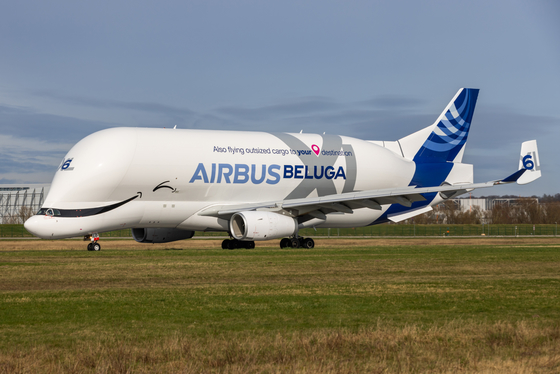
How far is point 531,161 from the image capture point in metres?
34.6

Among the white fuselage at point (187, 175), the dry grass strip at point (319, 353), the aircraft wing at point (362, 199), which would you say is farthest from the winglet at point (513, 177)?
the dry grass strip at point (319, 353)

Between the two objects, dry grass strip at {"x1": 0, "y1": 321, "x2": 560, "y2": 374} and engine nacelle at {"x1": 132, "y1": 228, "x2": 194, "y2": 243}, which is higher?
engine nacelle at {"x1": 132, "y1": 228, "x2": 194, "y2": 243}

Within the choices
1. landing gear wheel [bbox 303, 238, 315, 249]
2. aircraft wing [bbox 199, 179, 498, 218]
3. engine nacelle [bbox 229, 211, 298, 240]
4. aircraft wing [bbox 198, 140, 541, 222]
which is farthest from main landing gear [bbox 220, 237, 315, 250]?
A: engine nacelle [bbox 229, 211, 298, 240]

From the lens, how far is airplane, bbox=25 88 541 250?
30.4 metres

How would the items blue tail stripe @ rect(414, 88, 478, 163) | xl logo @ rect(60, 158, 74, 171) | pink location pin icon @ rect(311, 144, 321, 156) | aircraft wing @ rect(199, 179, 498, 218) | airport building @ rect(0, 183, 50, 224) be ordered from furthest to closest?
airport building @ rect(0, 183, 50, 224), blue tail stripe @ rect(414, 88, 478, 163), pink location pin icon @ rect(311, 144, 321, 156), aircraft wing @ rect(199, 179, 498, 218), xl logo @ rect(60, 158, 74, 171)

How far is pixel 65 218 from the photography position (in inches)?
1177

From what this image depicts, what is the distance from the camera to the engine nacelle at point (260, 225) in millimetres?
30969

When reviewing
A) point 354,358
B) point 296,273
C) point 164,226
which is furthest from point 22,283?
point 164,226

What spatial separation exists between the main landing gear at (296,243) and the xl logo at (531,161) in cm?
1197

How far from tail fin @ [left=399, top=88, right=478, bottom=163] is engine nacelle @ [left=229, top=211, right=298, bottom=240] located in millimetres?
11763

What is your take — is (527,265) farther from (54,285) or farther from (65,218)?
(65,218)

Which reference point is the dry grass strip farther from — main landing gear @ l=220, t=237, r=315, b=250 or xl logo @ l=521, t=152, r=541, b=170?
xl logo @ l=521, t=152, r=541, b=170

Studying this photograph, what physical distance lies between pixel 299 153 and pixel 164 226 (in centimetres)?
836

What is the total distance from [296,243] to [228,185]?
4.99 metres
